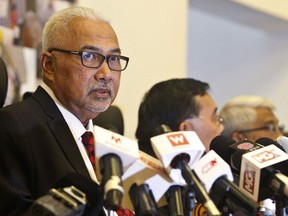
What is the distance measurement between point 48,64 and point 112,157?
2.45ft

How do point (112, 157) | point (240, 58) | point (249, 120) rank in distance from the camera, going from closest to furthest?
point (112, 157)
point (249, 120)
point (240, 58)

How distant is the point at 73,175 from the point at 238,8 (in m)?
3.51

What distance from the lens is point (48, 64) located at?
1.76 meters

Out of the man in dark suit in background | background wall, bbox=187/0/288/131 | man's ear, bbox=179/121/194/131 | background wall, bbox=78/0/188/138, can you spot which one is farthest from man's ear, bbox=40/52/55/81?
background wall, bbox=187/0/288/131

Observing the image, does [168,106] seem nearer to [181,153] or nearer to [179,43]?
[181,153]

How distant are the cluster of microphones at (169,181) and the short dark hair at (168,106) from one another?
1030 millimetres

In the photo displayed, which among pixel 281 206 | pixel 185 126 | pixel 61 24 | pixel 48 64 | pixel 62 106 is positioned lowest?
pixel 185 126

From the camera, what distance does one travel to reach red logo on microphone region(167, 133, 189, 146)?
1145mm

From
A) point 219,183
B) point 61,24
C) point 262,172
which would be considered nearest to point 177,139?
point 219,183

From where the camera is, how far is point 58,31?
68.2 inches

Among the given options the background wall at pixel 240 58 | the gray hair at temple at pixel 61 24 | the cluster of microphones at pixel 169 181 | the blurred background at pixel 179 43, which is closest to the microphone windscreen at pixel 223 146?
the cluster of microphones at pixel 169 181

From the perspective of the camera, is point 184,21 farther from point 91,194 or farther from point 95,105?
point 91,194

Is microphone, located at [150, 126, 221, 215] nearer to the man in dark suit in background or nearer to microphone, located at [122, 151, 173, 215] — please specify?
microphone, located at [122, 151, 173, 215]

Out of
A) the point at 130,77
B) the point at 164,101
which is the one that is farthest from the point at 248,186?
the point at 130,77
